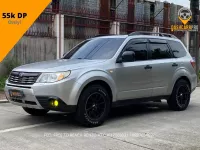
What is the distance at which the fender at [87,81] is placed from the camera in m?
6.39

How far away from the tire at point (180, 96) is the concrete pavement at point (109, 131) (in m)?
0.18

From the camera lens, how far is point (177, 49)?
8.83 m

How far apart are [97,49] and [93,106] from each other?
54.6 inches

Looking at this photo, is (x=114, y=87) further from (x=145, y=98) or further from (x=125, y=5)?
(x=125, y=5)

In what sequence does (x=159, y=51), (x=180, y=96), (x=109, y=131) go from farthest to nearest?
(x=180, y=96) → (x=159, y=51) → (x=109, y=131)

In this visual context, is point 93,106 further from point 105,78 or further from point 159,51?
point 159,51

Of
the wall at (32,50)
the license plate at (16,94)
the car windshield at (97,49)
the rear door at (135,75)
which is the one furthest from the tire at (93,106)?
the wall at (32,50)

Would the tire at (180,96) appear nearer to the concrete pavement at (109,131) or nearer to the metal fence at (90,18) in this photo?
the concrete pavement at (109,131)

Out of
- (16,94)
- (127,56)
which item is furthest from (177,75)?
(16,94)

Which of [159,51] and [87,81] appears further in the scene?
[159,51]

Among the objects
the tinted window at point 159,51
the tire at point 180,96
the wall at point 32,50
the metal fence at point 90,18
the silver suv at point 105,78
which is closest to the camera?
the silver suv at point 105,78

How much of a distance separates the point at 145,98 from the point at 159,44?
1.39 metres

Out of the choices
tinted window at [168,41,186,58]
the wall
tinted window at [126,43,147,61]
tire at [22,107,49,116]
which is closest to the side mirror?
tinted window at [126,43,147,61]

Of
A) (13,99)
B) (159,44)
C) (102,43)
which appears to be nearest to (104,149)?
(13,99)
